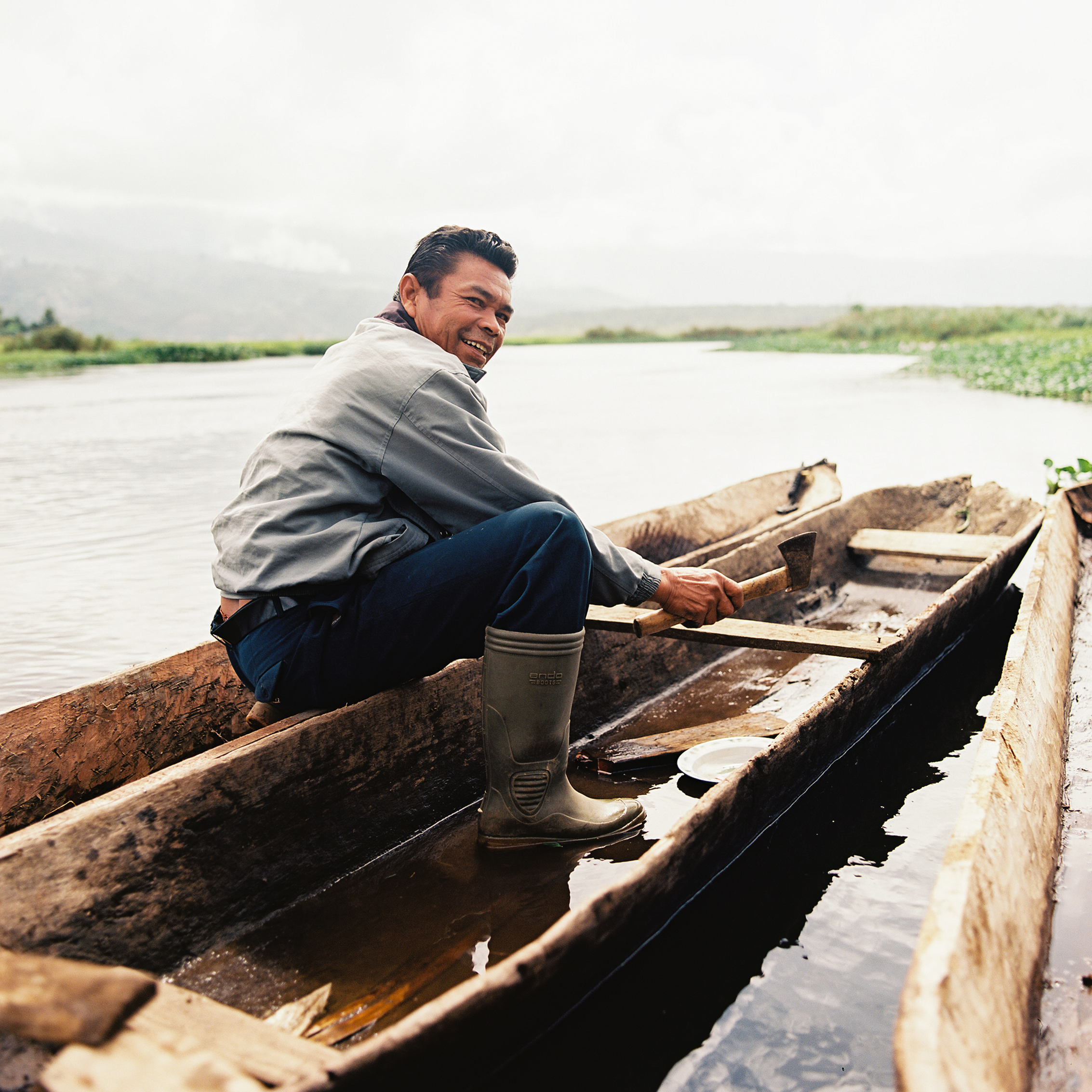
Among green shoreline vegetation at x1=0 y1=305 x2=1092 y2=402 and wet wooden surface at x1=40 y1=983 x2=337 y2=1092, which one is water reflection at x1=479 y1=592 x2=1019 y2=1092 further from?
green shoreline vegetation at x1=0 y1=305 x2=1092 y2=402

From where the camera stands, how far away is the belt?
2070 millimetres

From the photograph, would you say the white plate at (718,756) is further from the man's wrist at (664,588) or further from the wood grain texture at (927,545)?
the wood grain texture at (927,545)

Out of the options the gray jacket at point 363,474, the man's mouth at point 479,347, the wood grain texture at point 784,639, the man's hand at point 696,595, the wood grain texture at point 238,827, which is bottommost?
the wood grain texture at point 238,827

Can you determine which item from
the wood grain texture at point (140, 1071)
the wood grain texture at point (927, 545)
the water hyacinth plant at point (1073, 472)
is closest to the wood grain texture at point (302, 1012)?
the wood grain texture at point (140, 1071)

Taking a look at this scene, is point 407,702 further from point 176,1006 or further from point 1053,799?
point 1053,799

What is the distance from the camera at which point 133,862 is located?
1.74 metres

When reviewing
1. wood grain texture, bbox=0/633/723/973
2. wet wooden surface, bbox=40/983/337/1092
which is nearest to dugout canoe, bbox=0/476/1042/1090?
wood grain texture, bbox=0/633/723/973

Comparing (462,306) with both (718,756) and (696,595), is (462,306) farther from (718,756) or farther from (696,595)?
(718,756)

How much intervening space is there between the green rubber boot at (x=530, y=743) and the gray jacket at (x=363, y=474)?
34 centimetres

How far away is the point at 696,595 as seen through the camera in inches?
93.9

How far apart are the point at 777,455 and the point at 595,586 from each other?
8852mm

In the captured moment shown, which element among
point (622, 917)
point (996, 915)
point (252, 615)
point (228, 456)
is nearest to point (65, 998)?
point (622, 917)

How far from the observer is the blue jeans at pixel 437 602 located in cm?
205

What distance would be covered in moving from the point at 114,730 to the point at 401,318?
1.34m
